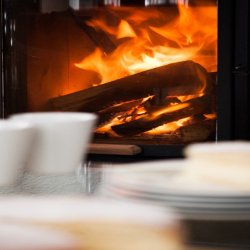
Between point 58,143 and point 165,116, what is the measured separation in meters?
1.34

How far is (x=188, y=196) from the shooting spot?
453 mm

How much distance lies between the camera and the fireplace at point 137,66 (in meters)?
1.84

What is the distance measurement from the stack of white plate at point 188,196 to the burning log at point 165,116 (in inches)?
56.7

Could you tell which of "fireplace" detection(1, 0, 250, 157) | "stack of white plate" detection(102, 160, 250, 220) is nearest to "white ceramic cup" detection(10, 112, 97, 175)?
"stack of white plate" detection(102, 160, 250, 220)

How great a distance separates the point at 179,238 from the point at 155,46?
68.1 inches

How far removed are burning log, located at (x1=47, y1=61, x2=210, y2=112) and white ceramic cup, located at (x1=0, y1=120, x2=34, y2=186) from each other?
4.49ft

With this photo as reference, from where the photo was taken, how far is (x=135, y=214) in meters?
0.27

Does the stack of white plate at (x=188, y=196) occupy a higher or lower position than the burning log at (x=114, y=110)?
higher

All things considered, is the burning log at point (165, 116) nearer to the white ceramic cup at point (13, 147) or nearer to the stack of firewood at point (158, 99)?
the stack of firewood at point (158, 99)

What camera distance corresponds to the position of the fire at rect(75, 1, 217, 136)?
6.28ft

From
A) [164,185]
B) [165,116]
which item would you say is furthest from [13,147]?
[165,116]

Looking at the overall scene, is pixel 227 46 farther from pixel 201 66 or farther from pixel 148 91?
pixel 148 91

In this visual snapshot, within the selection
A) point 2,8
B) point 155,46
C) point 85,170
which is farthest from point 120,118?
point 85,170

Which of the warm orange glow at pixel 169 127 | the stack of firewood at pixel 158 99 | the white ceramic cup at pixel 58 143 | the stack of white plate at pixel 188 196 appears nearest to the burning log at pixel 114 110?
the stack of firewood at pixel 158 99
